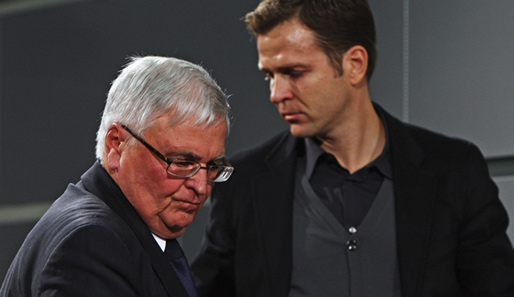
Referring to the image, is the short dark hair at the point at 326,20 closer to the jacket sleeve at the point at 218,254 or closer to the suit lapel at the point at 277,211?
the suit lapel at the point at 277,211

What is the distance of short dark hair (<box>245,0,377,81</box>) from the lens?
7.14ft

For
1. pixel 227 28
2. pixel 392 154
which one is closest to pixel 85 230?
pixel 392 154

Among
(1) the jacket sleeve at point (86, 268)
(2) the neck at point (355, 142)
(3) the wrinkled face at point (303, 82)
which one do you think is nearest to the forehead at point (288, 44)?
(3) the wrinkled face at point (303, 82)

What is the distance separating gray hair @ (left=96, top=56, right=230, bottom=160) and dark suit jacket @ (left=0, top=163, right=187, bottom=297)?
128 mm

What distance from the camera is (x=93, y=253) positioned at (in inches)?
48.7

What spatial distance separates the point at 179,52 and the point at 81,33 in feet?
1.85

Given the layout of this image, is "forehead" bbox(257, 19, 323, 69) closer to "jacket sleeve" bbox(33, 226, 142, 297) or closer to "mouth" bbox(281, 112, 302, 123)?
"mouth" bbox(281, 112, 302, 123)

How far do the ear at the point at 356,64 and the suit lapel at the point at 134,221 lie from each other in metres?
0.98

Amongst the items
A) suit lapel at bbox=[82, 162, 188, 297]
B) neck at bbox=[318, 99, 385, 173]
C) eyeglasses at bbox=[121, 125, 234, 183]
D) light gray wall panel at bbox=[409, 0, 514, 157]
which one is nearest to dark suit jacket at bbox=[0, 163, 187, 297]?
suit lapel at bbox=[82, 162, 188, 297]

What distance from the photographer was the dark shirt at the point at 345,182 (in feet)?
6.91

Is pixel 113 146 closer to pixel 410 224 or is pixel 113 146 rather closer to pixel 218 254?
pixel 218 254

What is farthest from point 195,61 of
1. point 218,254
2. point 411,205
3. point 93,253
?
point 93,253

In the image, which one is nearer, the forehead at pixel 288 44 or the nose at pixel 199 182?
the nose at pixel 199 182

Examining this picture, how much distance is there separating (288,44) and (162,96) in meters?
0.81
